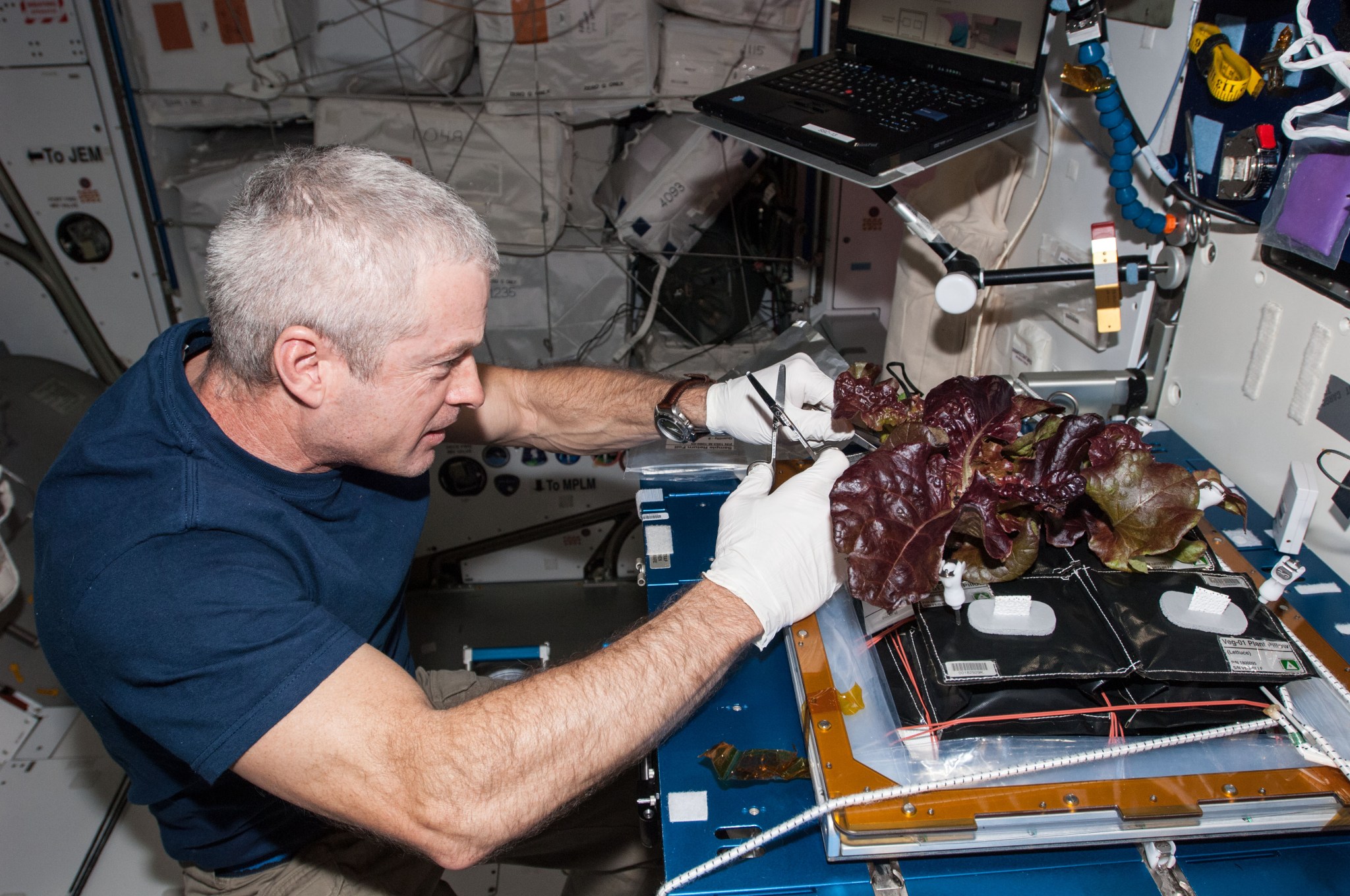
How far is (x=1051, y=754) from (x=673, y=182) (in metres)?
2.73

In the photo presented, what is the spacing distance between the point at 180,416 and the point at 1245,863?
1730 millimetres

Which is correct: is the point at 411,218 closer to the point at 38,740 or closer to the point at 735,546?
the point at 735,546

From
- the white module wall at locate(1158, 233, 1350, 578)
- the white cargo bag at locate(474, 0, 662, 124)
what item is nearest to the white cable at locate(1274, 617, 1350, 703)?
the white module wall at locate(1158, 233, 1350, 578)

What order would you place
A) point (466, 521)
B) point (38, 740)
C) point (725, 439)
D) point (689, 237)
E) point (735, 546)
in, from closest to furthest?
1. point (735, 546)
2. point (725, 439)
3. point (38, 740)
4. point (689, 237)
5. point (466, 521)

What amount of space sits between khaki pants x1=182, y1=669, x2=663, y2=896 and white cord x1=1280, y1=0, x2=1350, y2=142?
67.6 inches

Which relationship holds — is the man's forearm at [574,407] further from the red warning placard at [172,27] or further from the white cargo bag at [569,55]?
the red warning placard at [172,27]

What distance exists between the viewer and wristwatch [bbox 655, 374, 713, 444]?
199 cm

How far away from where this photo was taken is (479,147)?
333 centimetres

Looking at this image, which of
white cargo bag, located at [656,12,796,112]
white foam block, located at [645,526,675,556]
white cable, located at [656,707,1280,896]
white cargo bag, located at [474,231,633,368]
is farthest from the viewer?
white cargo bag, located at [474,231,633,368]

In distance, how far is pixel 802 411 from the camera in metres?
1.96

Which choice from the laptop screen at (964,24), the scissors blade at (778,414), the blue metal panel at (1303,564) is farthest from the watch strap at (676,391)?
the blue metal panel at (1303,564)

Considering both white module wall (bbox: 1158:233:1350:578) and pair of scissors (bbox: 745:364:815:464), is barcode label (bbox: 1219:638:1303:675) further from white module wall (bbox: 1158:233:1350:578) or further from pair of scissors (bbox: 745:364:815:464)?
pair of scissors (bbox: 745:364:815:464)

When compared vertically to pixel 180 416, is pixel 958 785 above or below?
below

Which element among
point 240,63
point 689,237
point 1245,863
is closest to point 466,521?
point 689,237
